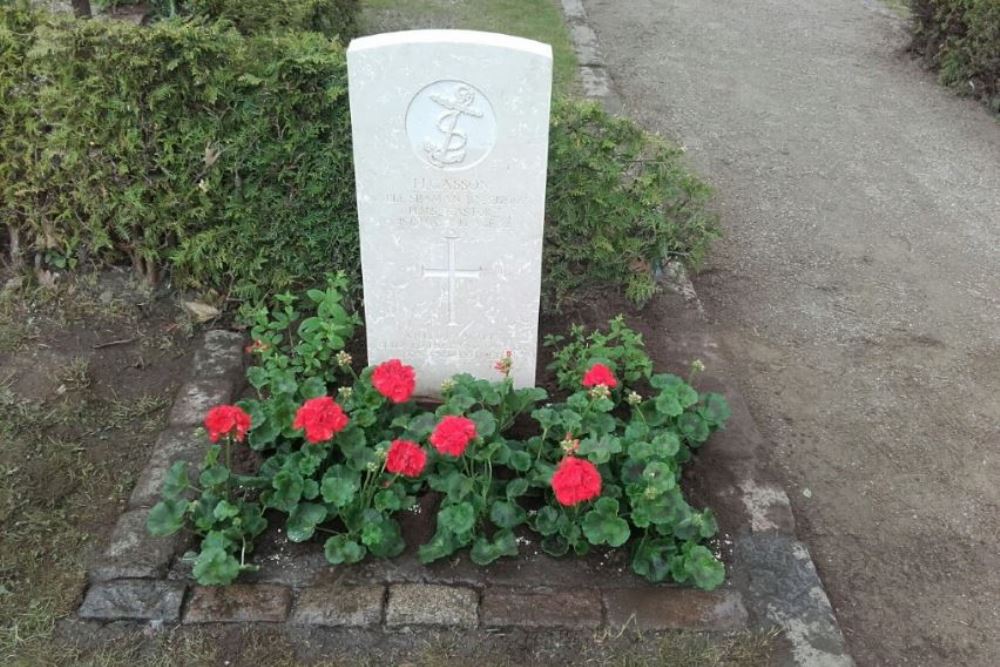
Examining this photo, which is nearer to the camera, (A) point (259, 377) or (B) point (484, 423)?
(B) point (484, 423)

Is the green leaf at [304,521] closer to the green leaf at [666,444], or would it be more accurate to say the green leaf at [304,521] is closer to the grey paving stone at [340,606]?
the grey paving stone at [340,606]

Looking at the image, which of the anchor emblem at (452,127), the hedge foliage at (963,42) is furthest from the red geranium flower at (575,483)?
the hedge foliage at (963,42)

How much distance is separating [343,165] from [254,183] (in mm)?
397

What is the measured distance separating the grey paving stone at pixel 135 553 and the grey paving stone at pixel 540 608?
101 cm

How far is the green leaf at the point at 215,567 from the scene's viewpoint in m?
2.65

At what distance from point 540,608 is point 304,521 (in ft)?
2.61

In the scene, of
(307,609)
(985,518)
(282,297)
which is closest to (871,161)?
(985,518)

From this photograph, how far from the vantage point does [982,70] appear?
730cm

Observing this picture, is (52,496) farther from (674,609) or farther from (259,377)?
(674,609)

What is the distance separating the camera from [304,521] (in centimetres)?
283

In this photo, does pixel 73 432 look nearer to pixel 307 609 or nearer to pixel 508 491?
pixel 307 609

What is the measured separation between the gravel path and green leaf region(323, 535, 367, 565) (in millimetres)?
1601

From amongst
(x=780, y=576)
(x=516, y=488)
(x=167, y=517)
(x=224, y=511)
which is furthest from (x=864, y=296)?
(x=167, y=517)

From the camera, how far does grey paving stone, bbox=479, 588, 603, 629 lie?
105 inches
